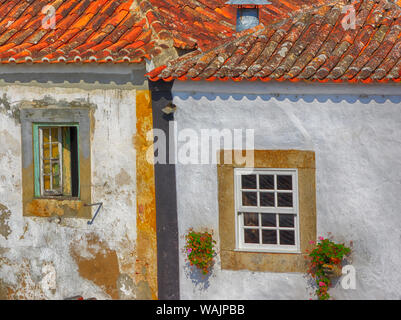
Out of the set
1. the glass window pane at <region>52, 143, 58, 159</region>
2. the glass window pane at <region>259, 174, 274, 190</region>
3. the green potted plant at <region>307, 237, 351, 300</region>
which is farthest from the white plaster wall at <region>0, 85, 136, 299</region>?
the green potted plant at <region>307, 237, 351, 300</region>

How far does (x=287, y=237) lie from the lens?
11.3m

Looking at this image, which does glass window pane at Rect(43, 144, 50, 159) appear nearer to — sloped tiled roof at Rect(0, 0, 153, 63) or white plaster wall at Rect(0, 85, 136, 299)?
white plaster wall at Rect(0, 85, 136, 299)

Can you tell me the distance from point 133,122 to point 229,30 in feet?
9.05

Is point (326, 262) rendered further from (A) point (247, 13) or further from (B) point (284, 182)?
(A) point (247, 13)

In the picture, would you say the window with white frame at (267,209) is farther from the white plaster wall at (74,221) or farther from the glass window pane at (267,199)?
the white plaster wall at (74,221)

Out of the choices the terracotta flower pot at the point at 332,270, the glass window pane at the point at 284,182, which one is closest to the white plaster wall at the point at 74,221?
the glass window pane at the point at 284,182

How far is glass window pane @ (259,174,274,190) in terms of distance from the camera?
37.0 ft

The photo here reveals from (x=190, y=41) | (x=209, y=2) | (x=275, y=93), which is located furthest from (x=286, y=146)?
(x=209, y=2)

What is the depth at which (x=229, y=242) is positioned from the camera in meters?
11.4

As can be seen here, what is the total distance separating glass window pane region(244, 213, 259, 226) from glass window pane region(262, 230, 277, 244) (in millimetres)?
174

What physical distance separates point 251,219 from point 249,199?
284mm

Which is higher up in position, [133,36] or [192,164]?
[133,36]

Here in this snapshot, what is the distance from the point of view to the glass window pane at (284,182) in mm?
11211

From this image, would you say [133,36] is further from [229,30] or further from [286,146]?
[286,146]
